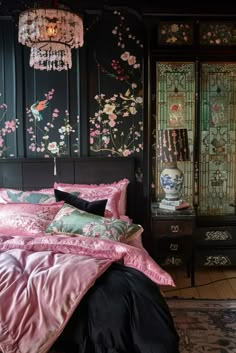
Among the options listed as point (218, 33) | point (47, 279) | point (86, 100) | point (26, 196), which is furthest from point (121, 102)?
point (47, 279)

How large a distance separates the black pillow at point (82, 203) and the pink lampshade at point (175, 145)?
2.49 ft

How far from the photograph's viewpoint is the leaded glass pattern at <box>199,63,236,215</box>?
13.2ft

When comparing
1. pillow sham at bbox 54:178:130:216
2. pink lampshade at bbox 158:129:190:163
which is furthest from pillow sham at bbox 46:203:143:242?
pink lampshade at bbox 158:129:190:163

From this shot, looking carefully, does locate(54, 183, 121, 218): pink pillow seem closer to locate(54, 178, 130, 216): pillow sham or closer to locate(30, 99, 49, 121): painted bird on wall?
locate(54, 178, 130, 216): pillow sham

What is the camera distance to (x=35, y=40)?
2883mm

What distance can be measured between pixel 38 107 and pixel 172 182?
1462mm

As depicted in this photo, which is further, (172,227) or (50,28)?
(172,227)

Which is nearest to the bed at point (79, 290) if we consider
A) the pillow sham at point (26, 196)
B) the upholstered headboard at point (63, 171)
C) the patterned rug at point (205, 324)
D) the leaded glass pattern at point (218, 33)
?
the pillow sham at point (26, 196)

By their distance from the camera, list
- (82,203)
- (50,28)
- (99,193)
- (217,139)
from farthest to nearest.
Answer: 1. (217,139)
2. (99,193)
3. (82,203)
4. (50,28)

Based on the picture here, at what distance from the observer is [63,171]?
400 centimetres

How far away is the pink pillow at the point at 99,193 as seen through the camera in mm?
3621

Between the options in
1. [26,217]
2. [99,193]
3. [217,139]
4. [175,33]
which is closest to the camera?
[26,217]

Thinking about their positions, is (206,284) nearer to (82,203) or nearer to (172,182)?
(172,182)

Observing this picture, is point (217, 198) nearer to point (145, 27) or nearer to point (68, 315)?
point (145, 27)
